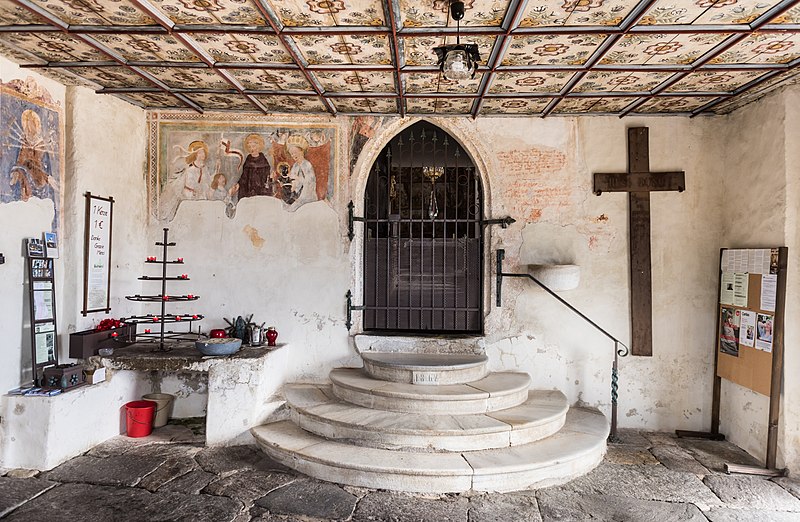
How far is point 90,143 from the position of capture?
5309mm

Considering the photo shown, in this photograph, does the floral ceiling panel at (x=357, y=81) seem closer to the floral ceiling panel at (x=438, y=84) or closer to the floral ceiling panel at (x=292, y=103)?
the floral ceiling panel at (x=438, y=84)

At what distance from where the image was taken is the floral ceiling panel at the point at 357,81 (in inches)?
190

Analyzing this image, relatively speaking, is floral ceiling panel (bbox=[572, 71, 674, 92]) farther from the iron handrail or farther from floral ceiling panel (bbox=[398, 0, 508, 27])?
the iron handrail

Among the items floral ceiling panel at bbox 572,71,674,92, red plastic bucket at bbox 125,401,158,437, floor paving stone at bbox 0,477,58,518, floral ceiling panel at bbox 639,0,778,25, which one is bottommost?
floor paving stone at bbox 0,477,58,518

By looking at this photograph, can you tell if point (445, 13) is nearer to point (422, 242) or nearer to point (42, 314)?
point (422, 242)

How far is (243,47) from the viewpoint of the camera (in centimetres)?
423

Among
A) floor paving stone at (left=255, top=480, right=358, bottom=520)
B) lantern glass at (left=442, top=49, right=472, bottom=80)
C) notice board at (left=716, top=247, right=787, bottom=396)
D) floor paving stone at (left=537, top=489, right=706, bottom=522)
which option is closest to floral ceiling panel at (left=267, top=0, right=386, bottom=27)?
lantern glass at (left=442, top=49, right=472, bottom=80)

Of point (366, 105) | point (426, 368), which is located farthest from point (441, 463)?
point (366, 105)

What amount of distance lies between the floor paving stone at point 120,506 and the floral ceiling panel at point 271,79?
376 centimetres

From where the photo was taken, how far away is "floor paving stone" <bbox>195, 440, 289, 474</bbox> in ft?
15.1

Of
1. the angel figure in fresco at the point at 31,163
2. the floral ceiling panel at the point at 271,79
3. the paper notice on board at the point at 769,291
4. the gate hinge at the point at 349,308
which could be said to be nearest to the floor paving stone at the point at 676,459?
the paper notice on board at the point at 769,291

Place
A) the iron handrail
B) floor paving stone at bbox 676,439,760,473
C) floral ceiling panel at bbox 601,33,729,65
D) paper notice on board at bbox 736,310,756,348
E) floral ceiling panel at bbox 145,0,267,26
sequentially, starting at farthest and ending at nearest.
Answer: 1. the iron handrail
2. paper notice on board at bbox 736,310,756,348
3. floor paving stone at bbox 676,439,760,473
4. floral ceiling panel at bbox 601,33,729,65
5. floral ceiling panel at bbox 145,0,267,26

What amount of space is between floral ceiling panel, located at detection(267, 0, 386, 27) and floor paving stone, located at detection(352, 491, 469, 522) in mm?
3721

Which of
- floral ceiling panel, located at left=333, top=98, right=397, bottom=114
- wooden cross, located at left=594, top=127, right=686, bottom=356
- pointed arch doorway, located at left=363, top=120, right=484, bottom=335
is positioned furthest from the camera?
pointed arch doorway, located at left=363, top=120, right=484, bottom=335
